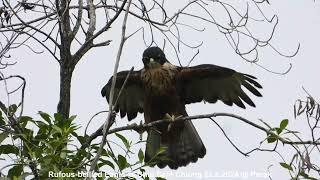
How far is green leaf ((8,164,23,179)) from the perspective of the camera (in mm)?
3176

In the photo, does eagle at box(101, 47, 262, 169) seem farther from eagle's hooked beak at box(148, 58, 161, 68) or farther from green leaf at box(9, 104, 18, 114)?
green leaf at box(9, 104, 18, 114)

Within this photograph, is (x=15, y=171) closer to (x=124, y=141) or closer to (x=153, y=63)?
(x=124, y=141)

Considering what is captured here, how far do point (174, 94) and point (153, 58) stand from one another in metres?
0.41

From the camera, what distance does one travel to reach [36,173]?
125 inches

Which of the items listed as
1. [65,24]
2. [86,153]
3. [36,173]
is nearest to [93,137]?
[86,153]

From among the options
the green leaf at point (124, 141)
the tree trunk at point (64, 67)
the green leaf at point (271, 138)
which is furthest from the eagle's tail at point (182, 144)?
the green leaf at point (271, 138)

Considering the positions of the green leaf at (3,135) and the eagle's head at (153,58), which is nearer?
the green leaf at (3,135)

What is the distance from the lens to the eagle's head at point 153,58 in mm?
6055

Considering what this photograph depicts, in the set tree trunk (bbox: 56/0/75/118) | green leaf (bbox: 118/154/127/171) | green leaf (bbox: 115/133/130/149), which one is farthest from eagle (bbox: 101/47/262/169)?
green leaf (bbox: 118/154/127/171)

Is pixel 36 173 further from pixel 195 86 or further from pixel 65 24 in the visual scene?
pixel 195 86

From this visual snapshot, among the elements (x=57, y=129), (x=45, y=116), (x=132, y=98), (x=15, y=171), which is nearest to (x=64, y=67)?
(x=45, y=116)

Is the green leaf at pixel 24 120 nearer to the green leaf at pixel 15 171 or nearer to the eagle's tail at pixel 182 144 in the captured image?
the green leaf at pixel 15 171

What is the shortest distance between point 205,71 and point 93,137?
2.31 metres

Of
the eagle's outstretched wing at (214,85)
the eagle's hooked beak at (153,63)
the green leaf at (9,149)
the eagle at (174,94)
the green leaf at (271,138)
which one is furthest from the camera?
the eagle's hooked beak at (153,63)
